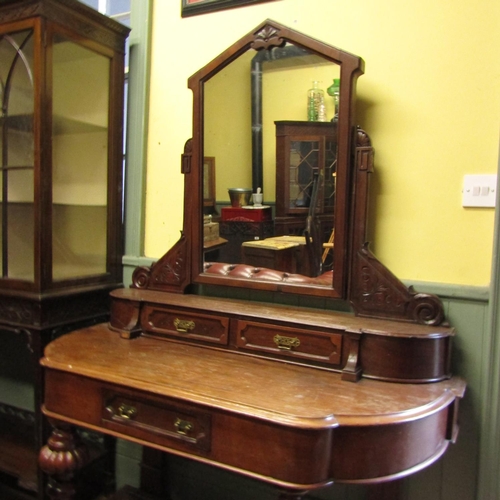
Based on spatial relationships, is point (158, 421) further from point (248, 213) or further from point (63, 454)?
point (248, 213)

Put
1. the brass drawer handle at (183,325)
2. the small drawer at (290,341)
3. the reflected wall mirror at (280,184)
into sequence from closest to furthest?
1. the small drawer at (290,341)
2. the reflected wall mirror at (280,184)
3. the brass drawer handle at (183,325)

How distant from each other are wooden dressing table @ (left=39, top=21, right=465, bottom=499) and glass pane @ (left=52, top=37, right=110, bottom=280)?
12.0 inches

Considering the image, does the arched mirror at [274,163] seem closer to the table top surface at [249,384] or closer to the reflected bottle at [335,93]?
the reflected bottle at [335,93]

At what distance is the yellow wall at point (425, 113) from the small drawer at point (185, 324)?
56 centimetres

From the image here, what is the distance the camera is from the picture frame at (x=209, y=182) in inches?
66.5

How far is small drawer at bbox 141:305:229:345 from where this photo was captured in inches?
59.1

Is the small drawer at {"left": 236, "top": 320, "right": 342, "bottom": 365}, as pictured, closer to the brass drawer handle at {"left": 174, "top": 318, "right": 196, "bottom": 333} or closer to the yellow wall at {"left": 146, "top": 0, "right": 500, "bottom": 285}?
the brass drawer handle at {"left": 174, "top": 318, "right": 196, "bottom": 333}

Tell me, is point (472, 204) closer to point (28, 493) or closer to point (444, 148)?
point (444, 148)

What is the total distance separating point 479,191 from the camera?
1349 millimetres

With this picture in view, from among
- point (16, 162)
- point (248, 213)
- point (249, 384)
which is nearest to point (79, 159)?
point (16, 162)

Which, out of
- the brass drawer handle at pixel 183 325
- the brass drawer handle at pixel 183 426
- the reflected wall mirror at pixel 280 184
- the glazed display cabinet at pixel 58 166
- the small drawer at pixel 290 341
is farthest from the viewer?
the glazed display cabinet at pixel 58 166

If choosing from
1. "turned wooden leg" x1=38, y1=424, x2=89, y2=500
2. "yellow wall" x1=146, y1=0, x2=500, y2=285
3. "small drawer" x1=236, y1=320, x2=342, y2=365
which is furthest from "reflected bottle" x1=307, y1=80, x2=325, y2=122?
"turned wooden leg" x1=38, y1=424, x2=89, y2=500

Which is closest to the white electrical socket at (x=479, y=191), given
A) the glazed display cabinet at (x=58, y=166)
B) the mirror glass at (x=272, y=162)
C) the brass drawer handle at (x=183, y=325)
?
the mirror glass at (x=272, y=162)

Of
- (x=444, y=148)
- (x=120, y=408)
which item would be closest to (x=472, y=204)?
(x=444, y=148)
